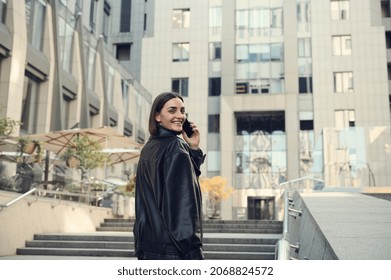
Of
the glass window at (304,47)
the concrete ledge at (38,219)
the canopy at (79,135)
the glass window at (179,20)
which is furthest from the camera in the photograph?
the glass window at (304,47)

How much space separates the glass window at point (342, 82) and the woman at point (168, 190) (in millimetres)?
22712

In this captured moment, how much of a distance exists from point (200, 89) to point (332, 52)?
7007 mm

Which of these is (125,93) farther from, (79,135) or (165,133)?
(165,133)

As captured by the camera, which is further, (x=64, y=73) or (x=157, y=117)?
(x=64, y=73)

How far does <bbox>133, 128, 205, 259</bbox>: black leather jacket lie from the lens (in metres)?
2.16

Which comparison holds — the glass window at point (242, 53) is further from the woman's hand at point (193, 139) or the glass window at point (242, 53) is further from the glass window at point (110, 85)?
the woman's hand at point (193, 139)

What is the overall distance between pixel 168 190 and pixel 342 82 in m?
24.4

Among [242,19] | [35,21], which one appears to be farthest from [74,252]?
[242,19]

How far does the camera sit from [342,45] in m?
24.5

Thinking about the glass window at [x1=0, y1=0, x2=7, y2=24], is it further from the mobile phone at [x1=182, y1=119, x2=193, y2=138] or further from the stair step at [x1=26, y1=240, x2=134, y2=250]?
the mobile phone at [x1=182, y1=119, x2=193, y2=138]

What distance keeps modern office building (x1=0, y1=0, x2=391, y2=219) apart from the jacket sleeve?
615 centimetres

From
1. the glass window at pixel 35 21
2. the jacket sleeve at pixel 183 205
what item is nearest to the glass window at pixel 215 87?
the glass window at pixel 35 21

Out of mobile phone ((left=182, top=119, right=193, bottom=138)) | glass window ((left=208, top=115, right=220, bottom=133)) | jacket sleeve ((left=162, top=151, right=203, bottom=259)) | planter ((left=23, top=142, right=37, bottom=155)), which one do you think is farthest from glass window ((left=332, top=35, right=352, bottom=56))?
jacket sleeve ((left=162, top=151, right=203, bottom=259))

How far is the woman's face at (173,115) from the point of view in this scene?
2.45 m
